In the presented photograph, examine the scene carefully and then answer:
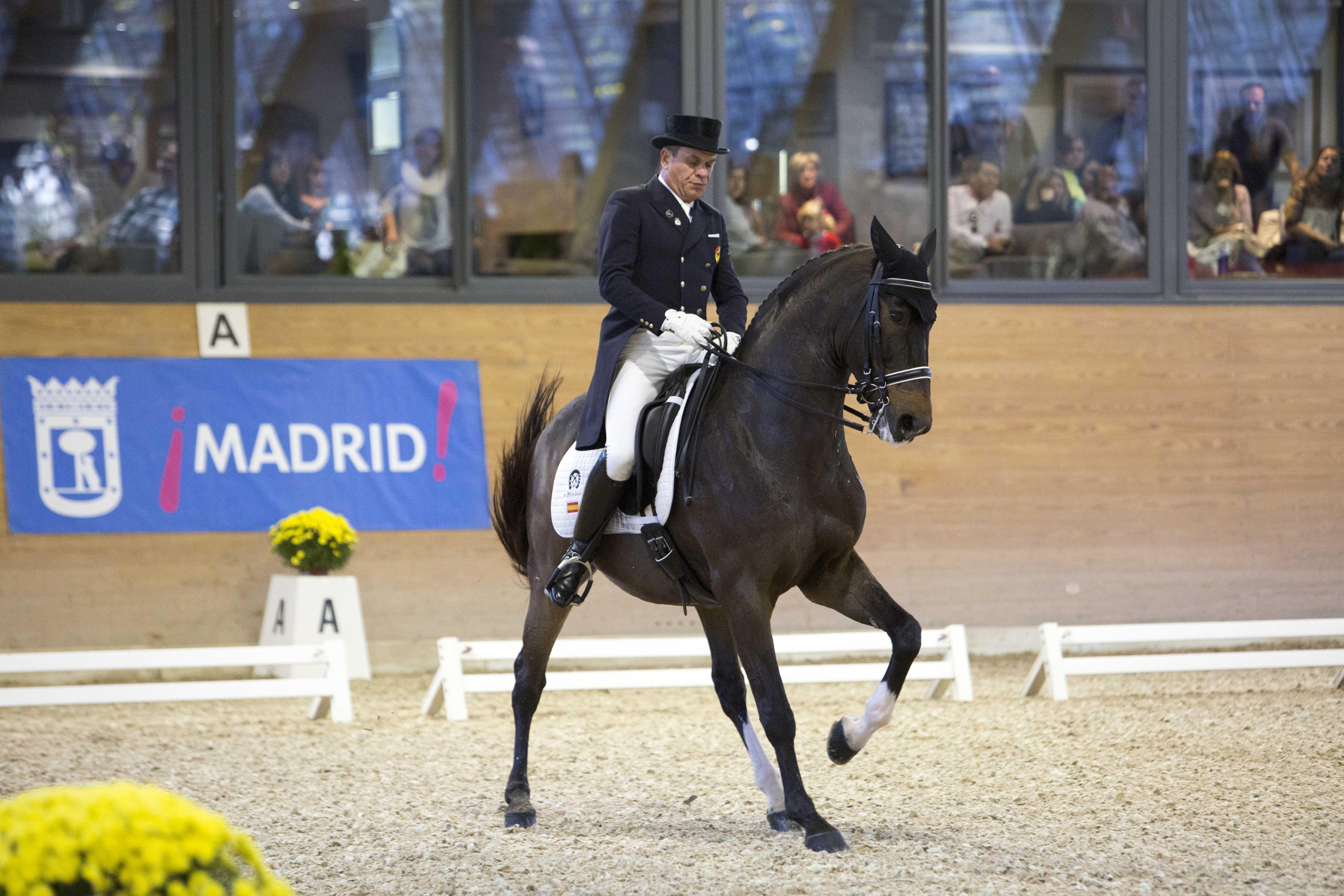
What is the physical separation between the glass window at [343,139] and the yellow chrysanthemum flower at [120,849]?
19.1 feet

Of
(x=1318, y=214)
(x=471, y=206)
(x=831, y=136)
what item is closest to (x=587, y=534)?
(x=471, y=206)

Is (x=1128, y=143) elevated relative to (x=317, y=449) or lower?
elevated

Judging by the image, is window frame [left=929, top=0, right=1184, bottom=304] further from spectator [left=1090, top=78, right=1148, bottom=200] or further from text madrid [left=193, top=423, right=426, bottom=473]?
text madrid [left=193, top=423, right=426, bottom=473]

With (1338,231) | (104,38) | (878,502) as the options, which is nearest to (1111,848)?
(878,502)

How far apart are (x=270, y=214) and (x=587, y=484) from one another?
4138mm

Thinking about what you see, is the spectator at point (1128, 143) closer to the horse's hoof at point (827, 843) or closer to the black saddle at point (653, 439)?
the black saddle at point (653, 439)

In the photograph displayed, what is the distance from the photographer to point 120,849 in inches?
67.0

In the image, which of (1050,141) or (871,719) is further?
(1050,141)

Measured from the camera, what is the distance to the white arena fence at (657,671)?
19.0 ft

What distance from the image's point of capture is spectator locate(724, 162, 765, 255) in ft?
24.8

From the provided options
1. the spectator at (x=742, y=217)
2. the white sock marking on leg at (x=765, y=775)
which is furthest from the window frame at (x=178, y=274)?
the white sock marking on leg at (x=765, y=775)

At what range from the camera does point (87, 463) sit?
22.4 ft

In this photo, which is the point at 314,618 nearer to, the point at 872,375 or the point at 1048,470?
the point at 872,375

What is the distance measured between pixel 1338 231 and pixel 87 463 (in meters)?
7.29
